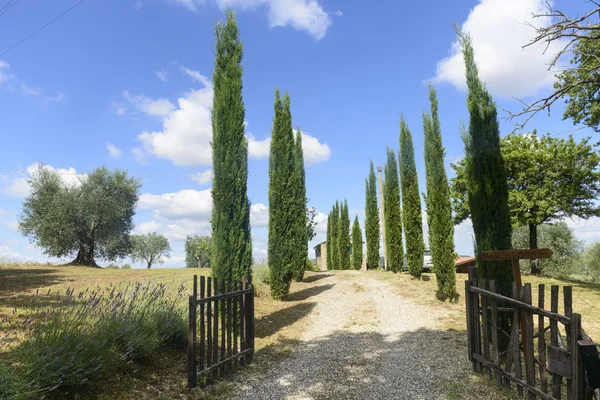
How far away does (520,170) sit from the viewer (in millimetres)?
20219

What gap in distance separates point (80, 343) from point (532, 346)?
501 cm

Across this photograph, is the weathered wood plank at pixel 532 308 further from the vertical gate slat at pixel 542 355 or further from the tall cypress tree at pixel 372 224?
the tall cypress tree at pixel 372 224

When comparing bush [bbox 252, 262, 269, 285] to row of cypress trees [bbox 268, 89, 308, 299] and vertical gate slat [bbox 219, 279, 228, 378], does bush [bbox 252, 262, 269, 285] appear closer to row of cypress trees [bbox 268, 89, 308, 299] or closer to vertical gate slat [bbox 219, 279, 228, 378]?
row of cypress trees [bbox 268, 89, 308, 299]

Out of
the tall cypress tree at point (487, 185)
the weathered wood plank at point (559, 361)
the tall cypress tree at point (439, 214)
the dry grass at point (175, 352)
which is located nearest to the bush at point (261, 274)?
the dry grass at point (175, 352)

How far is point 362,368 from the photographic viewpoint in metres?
5.54

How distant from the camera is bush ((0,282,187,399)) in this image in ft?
10.8

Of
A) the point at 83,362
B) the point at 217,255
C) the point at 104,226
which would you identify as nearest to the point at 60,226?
the point at 104,226

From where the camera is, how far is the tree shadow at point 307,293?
39.1 feet

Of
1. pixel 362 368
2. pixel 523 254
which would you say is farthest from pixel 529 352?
pixel 362 368

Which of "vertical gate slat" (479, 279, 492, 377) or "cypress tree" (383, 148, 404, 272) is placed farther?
"cypress tree" (383, 148, 404, 272)

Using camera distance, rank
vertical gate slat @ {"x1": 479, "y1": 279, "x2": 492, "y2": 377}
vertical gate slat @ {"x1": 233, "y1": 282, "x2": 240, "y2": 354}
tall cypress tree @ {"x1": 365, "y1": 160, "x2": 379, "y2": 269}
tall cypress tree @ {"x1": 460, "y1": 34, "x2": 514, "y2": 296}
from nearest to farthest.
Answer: vertical gate slat @ {"x1": 479, "y1": 279, "x2": 492, "y2": 377} → vertical gate slat @ {"x1": 233, "y1": 282, "x2": 240, "y2": 354} → tall cypress tree @ {"x1": 460, "y1": 34, "x2": 514, "y2": 296} → tall cypress tree @ {"x1": 365, "y1": 160, "x2": 379, "y2": 269}

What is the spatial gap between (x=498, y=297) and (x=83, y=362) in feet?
16.6

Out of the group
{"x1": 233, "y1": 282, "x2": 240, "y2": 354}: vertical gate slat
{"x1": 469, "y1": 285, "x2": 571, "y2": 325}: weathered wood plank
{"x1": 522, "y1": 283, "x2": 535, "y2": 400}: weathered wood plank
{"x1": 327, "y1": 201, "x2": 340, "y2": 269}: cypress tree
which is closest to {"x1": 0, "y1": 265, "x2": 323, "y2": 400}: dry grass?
{"x1": 233, "y1": 282, "x2": 240, "y2": 354}: vertical gate slat

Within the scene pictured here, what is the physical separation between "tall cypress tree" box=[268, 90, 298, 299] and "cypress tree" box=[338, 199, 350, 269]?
626 inches
